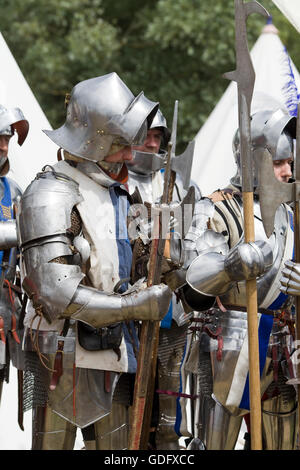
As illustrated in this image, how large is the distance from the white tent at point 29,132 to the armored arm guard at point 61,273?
10.9 ft

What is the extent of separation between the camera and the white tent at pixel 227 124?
32.8 ft

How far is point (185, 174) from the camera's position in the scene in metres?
5.55

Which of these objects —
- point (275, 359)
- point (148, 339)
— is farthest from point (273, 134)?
point (148, 339)

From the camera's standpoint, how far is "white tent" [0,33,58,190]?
8539mm

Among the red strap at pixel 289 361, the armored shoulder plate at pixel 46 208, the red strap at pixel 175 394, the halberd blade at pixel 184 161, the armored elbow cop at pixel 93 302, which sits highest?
the halberd blade at pixel 184 161

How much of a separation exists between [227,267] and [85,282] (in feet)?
2.29

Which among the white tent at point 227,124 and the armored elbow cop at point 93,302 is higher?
the white tent at point 227,124

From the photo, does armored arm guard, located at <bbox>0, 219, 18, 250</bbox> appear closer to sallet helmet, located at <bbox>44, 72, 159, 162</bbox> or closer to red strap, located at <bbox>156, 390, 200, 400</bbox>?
sallet helmet, located at <bbox>44, 72, 159, 162</bbox>

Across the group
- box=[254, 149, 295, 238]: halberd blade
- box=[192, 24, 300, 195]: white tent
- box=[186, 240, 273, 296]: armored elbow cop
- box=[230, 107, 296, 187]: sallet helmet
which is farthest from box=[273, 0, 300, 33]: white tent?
box=[192, 24, 300, 195]: white tent

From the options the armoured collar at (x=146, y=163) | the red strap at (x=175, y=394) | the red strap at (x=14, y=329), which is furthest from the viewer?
the armoured collar at (x=146, y=163)

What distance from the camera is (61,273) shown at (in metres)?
5.07

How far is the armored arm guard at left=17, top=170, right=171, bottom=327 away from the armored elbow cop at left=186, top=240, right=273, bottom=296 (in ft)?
1.26

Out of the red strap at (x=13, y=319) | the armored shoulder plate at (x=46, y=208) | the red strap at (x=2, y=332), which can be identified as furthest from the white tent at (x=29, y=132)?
the armored shoulder plate at (x=46, y=208)

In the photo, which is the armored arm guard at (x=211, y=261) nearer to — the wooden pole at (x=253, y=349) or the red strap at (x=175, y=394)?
the wooden pole at (x=253, y=349)
